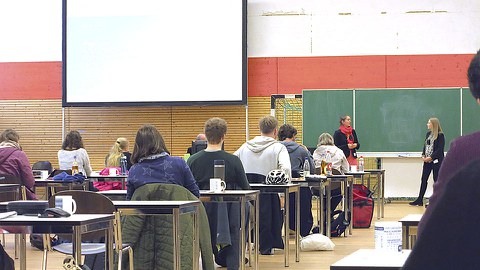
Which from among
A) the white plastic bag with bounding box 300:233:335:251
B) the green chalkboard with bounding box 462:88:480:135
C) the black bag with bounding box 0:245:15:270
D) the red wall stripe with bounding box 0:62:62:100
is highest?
the red wall stripe with bounding box 0:62:62:100

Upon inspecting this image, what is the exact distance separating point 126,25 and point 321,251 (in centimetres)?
742

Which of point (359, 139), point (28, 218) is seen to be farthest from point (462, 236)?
point (359, 139)

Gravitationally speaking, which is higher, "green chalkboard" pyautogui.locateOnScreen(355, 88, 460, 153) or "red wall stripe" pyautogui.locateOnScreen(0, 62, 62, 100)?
"red wall stripe" pyautogui.locateOnScreen(0, 62, 62, 100)

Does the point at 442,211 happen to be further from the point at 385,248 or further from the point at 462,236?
the point at 385,248

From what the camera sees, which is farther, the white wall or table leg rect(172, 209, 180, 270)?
the white wall

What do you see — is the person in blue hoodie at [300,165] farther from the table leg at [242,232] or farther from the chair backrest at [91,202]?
the chair backrest at [91,202]

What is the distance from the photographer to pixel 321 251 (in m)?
8.76

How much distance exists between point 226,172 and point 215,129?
1.16 ft

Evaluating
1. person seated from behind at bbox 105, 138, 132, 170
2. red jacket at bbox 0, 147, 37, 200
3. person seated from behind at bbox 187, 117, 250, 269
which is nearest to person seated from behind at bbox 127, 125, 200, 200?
person seated from behind at bbox 187, 117, 250, 269

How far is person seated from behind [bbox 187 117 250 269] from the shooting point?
6.80 meters

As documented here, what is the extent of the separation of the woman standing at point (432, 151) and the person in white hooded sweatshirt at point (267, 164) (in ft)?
19.5

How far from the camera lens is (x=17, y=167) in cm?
850

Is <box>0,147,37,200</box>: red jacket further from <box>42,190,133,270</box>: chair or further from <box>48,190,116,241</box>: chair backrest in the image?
<box>48,190,116,241</box>: chair backrest

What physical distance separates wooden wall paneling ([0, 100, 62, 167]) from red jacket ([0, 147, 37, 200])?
281 inches
